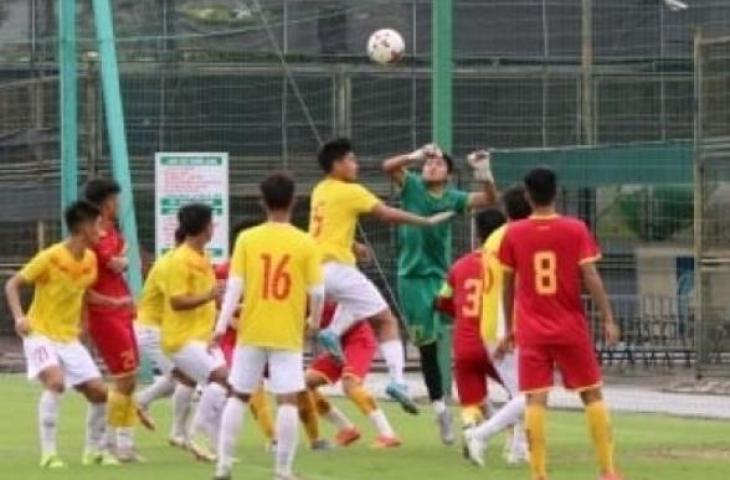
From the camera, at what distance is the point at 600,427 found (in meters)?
13.6

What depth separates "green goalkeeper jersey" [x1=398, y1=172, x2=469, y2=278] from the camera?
56.1ft

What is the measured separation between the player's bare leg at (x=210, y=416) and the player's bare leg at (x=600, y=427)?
2975 mm

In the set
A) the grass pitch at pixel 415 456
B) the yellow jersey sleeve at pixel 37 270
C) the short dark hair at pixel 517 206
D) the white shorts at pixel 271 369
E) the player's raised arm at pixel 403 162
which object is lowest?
the grass pitch at pixel 415 456

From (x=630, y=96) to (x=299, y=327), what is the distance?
73.8 feet

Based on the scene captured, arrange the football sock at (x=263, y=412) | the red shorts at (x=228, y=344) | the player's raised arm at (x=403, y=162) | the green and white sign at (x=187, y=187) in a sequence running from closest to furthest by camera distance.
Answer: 1. the player's raised arm at (x=403, y=162)
2. the football sock at (x=263, y=412)
3. the red shorts at (x=228, y=344)
4. the green and white sign at (x=187, y=187)

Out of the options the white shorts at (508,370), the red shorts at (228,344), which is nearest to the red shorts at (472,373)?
the white shorts at (508,370)

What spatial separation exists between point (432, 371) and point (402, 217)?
1.83m

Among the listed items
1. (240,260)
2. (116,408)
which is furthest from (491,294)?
(116,408)

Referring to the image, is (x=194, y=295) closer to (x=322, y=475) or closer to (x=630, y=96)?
(x=322, y=475)

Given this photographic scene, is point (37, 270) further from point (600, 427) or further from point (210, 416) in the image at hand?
point (600, 427)

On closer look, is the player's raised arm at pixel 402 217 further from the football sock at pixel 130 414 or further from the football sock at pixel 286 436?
the football sock at pixel 286 436

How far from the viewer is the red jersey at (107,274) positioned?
53.0ft

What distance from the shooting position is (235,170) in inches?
1367

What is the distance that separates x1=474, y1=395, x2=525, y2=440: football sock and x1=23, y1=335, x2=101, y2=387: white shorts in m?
2.71
